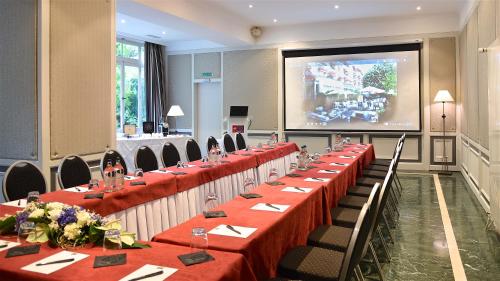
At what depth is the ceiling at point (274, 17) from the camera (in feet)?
24.2

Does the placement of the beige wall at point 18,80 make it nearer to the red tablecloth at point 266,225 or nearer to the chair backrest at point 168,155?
the chair backrest at point 168,155

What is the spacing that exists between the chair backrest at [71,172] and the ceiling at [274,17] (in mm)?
3239

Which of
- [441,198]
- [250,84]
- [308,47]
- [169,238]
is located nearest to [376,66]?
[308,47]

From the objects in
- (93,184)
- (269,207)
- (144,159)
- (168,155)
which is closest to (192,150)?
(168,155)

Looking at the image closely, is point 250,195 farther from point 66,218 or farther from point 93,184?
point 66,218

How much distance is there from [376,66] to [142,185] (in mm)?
7382

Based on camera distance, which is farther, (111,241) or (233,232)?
(233,232)

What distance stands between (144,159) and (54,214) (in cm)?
305

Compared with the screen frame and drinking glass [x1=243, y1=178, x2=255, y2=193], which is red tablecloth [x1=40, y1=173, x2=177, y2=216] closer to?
drinking glass [x1=243, y1=178, x2=255, y2=193]

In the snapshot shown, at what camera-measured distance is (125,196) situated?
10.2 ft

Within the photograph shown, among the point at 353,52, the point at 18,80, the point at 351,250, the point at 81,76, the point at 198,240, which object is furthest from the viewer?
the point at 353,52

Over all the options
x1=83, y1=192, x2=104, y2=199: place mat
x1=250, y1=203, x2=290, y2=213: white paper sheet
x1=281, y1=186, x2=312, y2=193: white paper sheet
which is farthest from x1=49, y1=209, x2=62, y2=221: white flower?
x1=281, y1=186, x2=312, y2=193: white paper sheet

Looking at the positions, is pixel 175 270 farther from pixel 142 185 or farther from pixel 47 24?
pixel 47 24

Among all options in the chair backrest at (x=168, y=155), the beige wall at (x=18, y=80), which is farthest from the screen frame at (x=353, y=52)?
the beige wall at (x=18, y=80)
